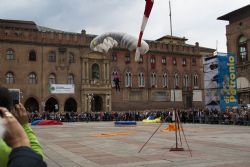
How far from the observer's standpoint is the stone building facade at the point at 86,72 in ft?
159

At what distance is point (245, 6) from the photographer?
3916cm

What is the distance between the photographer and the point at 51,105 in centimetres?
5041

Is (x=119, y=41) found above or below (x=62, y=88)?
above

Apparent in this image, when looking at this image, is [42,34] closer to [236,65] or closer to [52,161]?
[236,65]

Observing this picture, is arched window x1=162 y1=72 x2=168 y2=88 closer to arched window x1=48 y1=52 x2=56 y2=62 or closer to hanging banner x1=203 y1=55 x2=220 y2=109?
hanging banner x1=203 y1=55 x2=220 y2=109

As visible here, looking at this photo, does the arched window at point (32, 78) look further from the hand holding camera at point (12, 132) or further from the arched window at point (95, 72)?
the hand holding camera at point (12, 132)

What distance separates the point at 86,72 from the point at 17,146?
167 feet

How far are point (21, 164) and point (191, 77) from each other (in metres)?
61.3

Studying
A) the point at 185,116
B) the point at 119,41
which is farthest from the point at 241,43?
the point at 119,41

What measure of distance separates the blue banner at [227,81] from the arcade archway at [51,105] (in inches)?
885

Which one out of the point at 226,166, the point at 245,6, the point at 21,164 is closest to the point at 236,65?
the point at 245,6

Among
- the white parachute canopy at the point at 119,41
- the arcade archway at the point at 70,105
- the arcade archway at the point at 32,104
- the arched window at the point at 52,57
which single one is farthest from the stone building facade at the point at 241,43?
the arcade archway at the point at 32,104

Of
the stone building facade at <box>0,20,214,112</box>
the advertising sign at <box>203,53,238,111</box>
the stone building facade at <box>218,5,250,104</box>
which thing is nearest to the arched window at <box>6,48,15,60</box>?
the stone building facade at <box>0,20,214,112</box>

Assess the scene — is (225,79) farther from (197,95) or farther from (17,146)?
(17,146)
